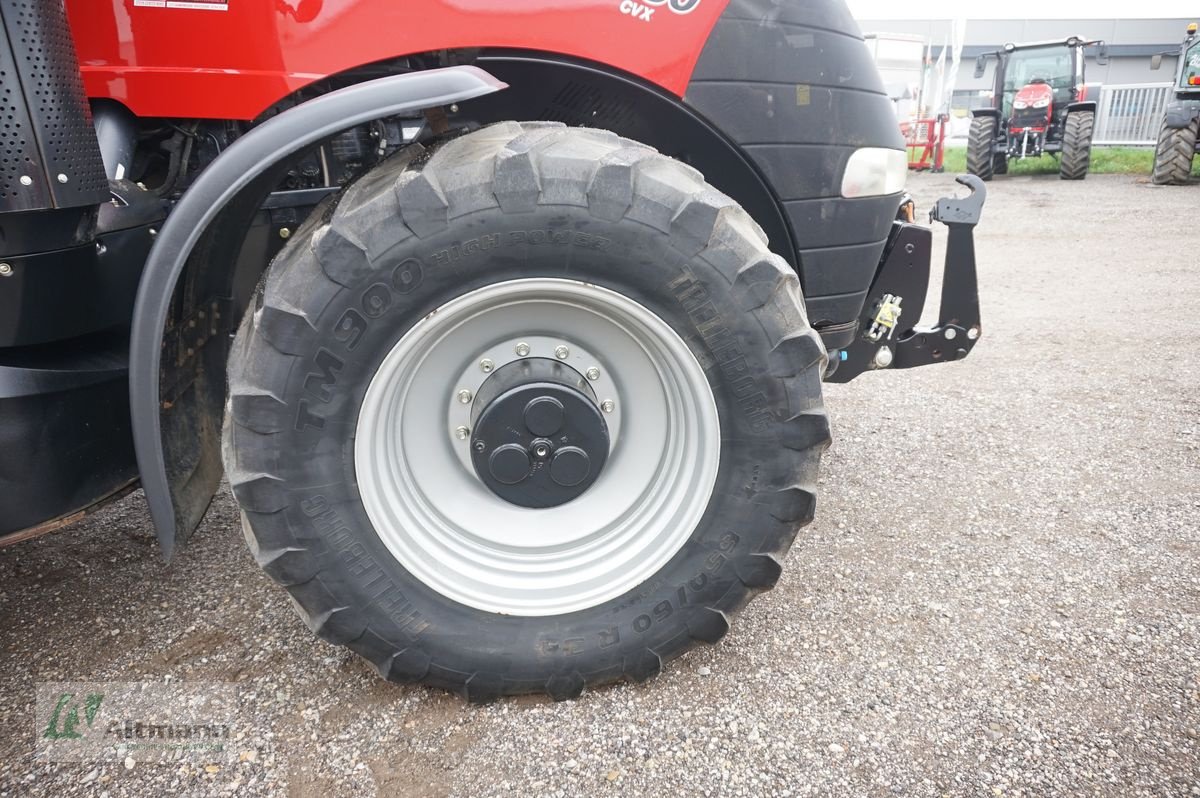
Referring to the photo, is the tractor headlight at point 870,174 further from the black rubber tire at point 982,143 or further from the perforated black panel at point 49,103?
the black rubber tire at point 982,143

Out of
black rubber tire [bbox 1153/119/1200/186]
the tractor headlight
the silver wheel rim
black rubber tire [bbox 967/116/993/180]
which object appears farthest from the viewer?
black rubber tire [bbox 967/116/993/180]

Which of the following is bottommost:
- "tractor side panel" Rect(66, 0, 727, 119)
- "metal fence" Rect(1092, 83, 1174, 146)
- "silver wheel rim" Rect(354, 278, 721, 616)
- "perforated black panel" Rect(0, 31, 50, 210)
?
"metal fence" Rect(1092, 83, 1174, 146)

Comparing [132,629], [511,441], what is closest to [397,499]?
Result: [511,441]

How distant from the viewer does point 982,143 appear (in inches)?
573

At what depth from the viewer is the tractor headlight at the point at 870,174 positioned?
2260mm

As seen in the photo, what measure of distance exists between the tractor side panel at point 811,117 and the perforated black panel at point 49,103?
4.59 feet

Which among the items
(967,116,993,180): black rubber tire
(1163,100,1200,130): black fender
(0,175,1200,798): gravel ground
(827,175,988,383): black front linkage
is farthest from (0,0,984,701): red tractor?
(967,116,993,180): black rubber tire

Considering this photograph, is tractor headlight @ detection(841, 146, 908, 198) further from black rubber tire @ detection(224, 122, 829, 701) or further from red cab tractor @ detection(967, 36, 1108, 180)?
red cab tractor @ detection(967, 36, 1108, 180)

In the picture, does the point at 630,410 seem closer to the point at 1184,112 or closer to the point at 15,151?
the point at 15,151

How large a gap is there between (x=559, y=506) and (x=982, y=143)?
15355 millimetres

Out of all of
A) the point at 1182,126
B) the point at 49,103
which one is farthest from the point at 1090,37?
the point at 49,103

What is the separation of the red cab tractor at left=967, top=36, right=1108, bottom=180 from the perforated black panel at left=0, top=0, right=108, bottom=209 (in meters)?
15.9

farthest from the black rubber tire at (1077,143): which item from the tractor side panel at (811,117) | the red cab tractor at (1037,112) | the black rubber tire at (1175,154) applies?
the tractor side panel at (811,117)

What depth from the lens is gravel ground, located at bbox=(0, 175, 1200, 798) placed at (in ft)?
5.89
